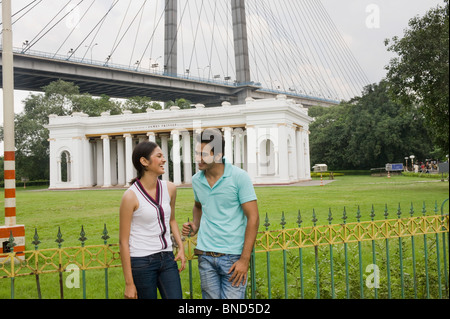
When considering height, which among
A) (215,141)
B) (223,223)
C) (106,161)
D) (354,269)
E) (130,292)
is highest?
(106,161)

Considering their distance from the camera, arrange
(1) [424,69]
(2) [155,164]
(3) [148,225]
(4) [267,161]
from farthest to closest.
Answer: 1. (4) [267,161]
2. (1) [424,69]
3. (2) [155,164]
4. (3) [148,225]

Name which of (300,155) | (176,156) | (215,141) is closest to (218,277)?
(215,141)

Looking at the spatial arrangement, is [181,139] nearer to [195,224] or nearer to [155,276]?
[195,224]

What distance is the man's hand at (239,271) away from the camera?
11.1 ft

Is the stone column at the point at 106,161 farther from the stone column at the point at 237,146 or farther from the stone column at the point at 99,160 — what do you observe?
the stone column at the point at 237,146

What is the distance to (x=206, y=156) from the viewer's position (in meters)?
3.47

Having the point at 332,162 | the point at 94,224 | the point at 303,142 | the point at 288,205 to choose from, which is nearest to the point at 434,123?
the point at 288,205

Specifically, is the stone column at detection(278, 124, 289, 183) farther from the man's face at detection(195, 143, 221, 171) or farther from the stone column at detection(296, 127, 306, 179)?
the man's face at detection(195, 143, 221, 171)

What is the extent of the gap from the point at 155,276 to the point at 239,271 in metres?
0.65

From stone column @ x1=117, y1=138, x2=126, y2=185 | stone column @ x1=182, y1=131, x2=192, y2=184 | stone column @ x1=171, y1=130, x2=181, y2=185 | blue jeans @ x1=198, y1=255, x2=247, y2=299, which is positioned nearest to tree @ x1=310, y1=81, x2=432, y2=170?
stone column @ x1=182, y1=131, x2=192, y2=184

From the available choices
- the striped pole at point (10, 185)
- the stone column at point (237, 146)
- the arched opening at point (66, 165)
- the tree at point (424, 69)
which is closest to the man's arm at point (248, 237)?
the striped pole at point (10, 185)

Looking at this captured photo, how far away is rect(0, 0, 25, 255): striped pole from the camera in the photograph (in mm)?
6992

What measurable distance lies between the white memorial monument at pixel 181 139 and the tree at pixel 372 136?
7648mm
